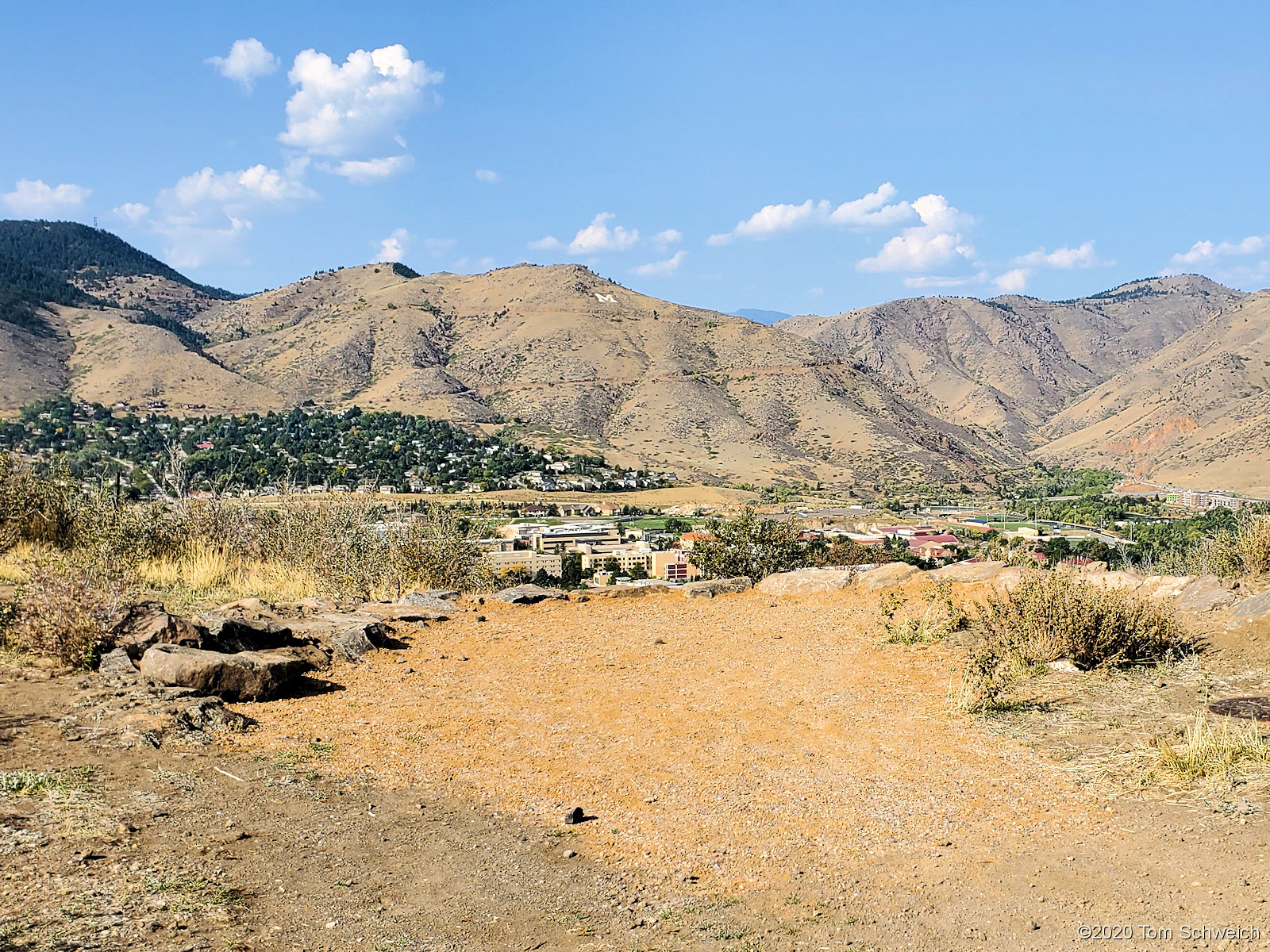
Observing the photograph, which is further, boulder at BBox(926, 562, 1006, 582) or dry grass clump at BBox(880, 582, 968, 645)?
boulder at BBox(926, 562, 1006, 582)

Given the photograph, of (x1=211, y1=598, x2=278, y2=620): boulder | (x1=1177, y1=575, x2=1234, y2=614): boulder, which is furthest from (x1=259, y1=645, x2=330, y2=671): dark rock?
(x1=1177, y1=575, x2=1234, y2=614): boulder

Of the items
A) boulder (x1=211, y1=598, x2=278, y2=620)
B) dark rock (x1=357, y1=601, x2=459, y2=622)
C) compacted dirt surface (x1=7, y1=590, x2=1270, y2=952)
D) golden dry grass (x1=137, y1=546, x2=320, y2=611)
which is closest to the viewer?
compacted dirt surface (x1=7, y1=590, x2=1270, y2=952)

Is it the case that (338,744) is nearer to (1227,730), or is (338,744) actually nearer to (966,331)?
(1227,730)

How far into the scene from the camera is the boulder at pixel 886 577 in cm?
1266

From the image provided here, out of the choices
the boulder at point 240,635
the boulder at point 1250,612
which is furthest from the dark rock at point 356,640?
the boulder at point 1250,612

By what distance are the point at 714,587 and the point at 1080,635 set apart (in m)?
5.82

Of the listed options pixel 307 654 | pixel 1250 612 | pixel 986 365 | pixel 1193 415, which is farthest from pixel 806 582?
pixel 986 365

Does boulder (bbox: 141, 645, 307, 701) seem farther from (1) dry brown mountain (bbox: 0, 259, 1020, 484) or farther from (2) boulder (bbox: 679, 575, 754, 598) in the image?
(1) dry brown mountain (bbox: 0, 259, 1020, 484)

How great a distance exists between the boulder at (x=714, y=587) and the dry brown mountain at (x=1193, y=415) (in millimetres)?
82328

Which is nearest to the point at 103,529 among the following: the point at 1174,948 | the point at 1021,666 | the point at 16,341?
the point at 1021,666

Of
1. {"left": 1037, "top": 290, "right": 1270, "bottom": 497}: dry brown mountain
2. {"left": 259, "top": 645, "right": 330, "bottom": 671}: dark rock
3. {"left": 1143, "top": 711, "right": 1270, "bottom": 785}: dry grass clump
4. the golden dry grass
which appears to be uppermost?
{"left": 1037, "top": 290, "right": 1270, "bottom": 497}: dry brown mountain

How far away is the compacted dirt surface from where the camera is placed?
3.85m

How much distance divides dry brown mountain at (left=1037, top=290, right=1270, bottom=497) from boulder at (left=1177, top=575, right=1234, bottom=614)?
81879 millimetres

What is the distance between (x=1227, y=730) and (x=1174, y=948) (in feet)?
8.56
